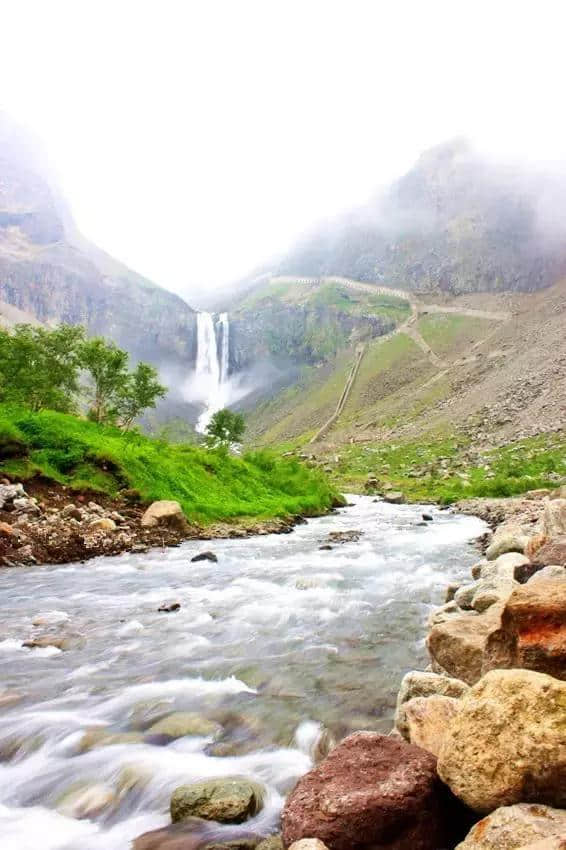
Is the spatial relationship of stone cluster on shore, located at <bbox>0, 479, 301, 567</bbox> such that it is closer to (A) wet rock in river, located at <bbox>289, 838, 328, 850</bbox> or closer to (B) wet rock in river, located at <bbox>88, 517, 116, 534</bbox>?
(B) wet rock in river, located at <bbox>88, 517, 116, 534</bbox>

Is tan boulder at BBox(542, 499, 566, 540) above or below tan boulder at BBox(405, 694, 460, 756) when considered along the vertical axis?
above

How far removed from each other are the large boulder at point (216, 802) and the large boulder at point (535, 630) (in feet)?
9.35

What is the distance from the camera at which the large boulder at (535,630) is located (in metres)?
5.11

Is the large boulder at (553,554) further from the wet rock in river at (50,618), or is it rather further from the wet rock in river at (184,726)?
the wet rock in river at (50,618)

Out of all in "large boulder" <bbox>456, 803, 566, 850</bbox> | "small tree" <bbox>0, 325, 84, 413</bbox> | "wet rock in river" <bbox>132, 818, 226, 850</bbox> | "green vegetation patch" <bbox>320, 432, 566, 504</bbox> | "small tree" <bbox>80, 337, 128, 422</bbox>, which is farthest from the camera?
"green vegetation patch" <bbox>320, 432, 566, 504</bbox>

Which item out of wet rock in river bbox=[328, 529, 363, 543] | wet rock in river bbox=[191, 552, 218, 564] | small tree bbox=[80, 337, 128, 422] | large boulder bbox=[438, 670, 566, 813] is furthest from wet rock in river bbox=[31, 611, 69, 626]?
small tree bbox=[80, 337, 128, 422]

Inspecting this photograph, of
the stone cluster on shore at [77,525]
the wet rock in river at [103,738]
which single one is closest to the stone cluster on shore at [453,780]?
the wet rock in river at [103,738]

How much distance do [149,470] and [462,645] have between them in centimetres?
2407

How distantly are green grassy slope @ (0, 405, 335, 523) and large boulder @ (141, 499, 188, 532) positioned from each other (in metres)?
1.20

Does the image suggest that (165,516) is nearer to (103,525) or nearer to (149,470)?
(103,525)

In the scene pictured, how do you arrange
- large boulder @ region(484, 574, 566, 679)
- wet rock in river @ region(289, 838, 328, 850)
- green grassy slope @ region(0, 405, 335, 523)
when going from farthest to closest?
green grassy slope @ region(0, 405, 335, 523) → large boulder @ region(484, 574, 566, 679) → wet rock in river @ region(289, 838, 328, 850)

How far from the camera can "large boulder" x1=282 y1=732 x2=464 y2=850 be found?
4254mm

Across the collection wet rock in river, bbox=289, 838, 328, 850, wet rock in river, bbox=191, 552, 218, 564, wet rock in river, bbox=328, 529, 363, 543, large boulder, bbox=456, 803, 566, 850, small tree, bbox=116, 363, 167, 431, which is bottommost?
wet rock in river, bbox=328, 529, 363, 543

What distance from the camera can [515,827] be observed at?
3715mm
